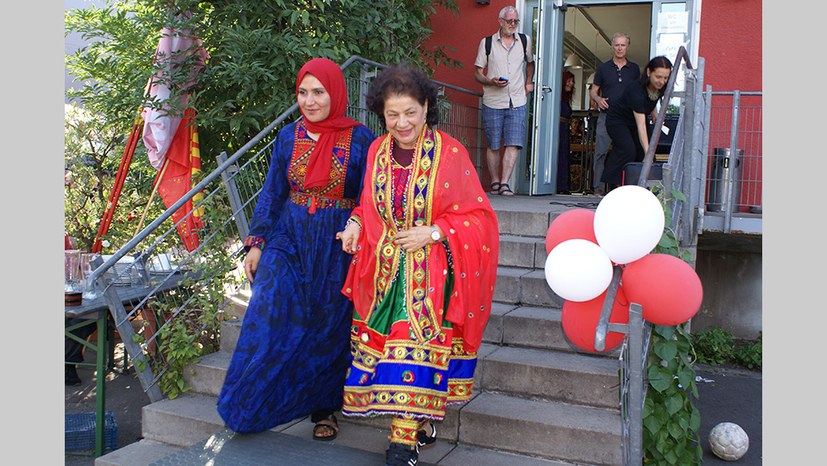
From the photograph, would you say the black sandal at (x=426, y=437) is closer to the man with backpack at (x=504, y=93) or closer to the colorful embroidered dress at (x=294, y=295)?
the colorful embroidered dress at (x=294, y=295)

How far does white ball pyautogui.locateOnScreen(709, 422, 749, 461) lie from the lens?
4617mm

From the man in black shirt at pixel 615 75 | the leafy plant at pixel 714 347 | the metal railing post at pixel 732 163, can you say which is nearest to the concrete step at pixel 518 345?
the metal railing post at pixel 732 163

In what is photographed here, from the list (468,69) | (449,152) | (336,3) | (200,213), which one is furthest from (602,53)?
(449,152)

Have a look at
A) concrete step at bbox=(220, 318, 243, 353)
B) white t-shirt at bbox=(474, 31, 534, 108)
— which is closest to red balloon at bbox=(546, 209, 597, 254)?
concrete step at bbox=(220, 318, 243, 353)

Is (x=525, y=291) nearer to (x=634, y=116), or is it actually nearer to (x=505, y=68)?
(x=634, y=116)

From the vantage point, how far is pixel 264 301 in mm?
3469

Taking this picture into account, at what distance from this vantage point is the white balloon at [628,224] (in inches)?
109

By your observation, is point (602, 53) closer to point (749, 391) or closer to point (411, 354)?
point (749, 391)

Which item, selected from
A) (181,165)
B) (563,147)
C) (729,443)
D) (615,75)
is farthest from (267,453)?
(563,147)

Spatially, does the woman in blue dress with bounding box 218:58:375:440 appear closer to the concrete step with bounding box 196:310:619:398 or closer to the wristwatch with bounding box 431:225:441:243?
the wristwatch with bounding box 431:225:441:243

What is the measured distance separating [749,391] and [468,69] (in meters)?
4.14

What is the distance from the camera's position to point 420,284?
315cm

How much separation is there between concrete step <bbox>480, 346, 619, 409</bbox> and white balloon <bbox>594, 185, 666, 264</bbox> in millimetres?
1034

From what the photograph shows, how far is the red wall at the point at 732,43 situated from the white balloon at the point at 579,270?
492 centimetres
